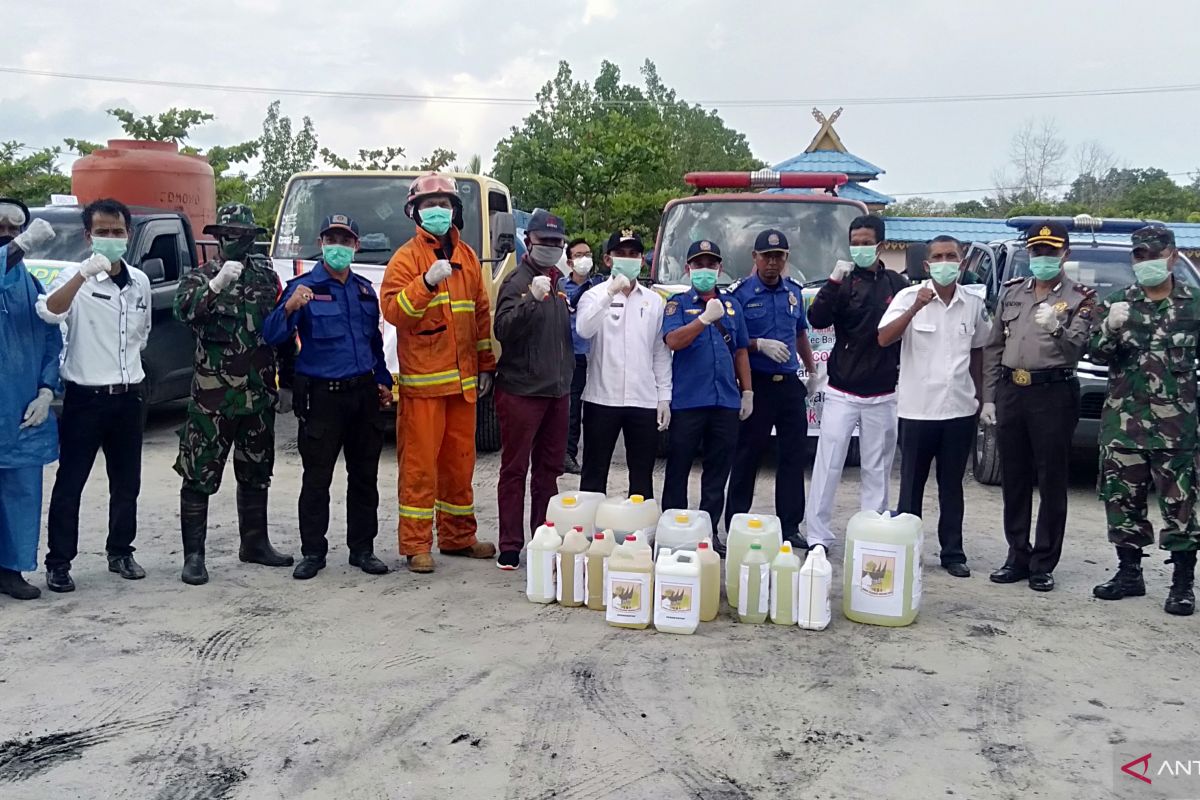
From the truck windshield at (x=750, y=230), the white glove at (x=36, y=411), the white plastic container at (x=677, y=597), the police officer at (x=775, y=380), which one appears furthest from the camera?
the truck windshield at (x=750, y=230)

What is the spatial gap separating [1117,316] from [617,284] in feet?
8.33

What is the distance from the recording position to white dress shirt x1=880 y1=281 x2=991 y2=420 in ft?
19.4

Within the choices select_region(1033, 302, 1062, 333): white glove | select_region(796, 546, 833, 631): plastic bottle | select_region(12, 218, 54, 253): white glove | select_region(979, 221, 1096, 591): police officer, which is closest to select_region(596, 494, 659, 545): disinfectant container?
select_region(796, 546, 833, 631): plastic bottle

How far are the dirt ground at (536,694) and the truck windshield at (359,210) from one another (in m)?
3.67

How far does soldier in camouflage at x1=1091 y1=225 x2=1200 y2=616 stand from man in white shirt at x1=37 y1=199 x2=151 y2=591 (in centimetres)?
499

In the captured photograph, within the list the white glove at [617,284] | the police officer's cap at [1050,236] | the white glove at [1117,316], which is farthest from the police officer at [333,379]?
the white glove at [1117,316]

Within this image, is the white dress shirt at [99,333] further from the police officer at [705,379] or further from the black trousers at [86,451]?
the police officer at [705,379]

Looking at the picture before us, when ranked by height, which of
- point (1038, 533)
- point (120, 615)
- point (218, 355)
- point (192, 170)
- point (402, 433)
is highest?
point (192, 170)

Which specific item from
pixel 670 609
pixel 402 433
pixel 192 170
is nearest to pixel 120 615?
pixel 402 433

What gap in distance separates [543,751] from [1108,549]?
4442 millimetres

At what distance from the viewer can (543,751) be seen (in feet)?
12.0

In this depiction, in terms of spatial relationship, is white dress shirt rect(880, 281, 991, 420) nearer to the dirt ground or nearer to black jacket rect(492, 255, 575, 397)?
the dirt ground

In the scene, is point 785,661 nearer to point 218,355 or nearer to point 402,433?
point 402,433

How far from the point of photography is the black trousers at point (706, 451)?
5988 mm
